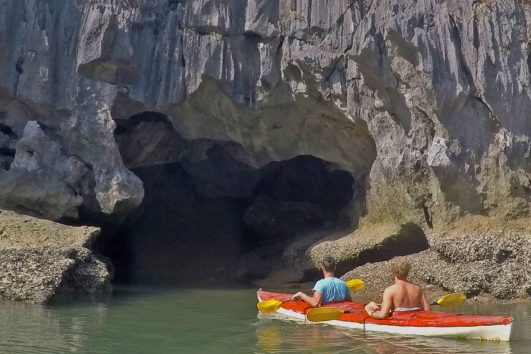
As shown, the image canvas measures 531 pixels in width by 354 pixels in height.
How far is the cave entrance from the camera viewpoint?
1788cm

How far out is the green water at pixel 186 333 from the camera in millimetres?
8961

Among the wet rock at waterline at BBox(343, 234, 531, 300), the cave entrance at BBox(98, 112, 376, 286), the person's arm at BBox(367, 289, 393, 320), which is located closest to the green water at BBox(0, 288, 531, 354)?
the person's arm at BBox(367, 289, 393, 320)

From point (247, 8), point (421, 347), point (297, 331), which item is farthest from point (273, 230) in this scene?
point (421, 347)

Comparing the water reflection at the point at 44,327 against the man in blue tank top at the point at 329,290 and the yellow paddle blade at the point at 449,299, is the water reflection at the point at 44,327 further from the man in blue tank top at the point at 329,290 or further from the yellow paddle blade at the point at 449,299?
the yellow paddle blade at the point at 449,299

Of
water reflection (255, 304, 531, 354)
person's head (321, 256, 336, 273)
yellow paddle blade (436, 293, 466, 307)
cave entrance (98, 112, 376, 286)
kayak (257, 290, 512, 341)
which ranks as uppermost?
cave entrance (98, 112, 376, 286)

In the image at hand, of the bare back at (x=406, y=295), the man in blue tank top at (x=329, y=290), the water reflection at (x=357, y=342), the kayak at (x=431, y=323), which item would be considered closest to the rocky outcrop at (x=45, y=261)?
the water reflection at (x=357, y=342)

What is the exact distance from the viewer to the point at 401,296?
9.73m

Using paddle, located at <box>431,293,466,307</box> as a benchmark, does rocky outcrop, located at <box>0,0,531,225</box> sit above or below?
above

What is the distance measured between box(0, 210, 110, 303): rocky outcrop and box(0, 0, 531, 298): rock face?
49.6 inches

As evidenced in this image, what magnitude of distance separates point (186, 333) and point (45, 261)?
13.0ft

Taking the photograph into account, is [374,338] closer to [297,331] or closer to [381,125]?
[297,331]

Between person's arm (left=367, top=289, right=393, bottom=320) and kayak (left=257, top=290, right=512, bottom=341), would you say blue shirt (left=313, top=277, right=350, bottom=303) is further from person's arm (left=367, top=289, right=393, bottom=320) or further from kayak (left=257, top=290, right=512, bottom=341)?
person's arm (left=367, top=289, right=393, bottom=320)

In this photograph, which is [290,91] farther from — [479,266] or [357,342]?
[357,342]

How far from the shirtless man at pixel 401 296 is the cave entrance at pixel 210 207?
283 inches
